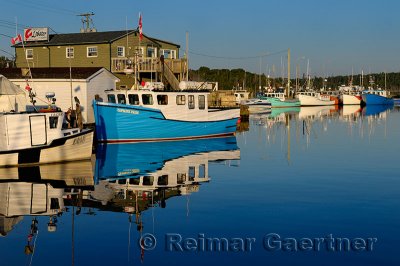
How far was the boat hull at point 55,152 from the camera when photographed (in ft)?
71.4

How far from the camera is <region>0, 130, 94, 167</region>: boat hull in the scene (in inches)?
856

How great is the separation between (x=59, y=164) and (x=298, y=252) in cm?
1457

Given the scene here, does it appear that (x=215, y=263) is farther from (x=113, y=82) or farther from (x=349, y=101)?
(x=349, y=101)

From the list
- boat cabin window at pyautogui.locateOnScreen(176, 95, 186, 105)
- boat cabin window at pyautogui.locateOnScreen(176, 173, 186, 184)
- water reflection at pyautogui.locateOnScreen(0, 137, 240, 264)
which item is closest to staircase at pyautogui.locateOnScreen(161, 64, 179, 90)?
boat cabin window at pyautogui.locateOnScreen(176, 95, 186, 105)

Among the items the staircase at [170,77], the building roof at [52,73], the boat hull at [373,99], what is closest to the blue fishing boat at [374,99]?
the boat hull at [373,99]

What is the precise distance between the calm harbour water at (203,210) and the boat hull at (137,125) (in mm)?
5217

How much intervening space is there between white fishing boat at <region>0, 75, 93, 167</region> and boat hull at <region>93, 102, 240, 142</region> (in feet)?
23.9

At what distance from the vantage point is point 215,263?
998 centimetres

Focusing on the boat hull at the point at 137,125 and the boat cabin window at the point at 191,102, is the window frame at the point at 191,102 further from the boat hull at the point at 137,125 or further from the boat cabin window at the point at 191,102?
the boat hull at the point at 137,125

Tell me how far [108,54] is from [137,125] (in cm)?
1701

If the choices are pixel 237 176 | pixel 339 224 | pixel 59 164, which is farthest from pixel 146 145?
pixel 339 224

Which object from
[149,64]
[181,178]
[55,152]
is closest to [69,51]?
[149,64]

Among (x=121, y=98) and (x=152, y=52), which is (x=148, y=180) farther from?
(x=152, y=52)

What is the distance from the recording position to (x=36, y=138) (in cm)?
2195
